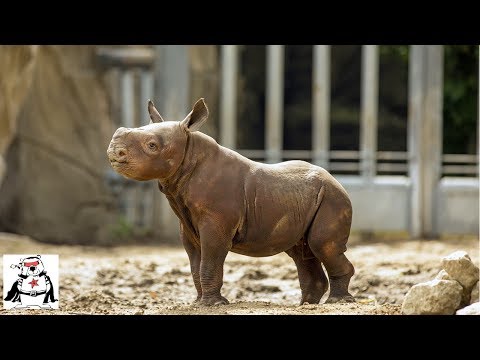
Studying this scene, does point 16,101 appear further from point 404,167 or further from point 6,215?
point 404,167

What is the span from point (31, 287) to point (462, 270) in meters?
3.13

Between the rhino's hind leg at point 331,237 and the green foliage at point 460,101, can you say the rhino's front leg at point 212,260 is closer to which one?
the rhino's hind leg at point 331,237

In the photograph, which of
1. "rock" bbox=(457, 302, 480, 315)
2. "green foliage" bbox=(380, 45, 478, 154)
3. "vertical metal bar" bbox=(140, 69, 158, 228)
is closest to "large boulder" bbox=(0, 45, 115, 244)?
"vertical metal bar" bbox=(140, 69, 158, 228)

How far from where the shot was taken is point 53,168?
17219mm

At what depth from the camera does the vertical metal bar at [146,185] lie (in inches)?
658

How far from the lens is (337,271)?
8.68 m

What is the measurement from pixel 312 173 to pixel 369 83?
6903 mm

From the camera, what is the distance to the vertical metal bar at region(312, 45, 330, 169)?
15.3 meters

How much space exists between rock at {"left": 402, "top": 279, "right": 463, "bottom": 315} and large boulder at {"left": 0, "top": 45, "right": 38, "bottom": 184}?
8.20 metres

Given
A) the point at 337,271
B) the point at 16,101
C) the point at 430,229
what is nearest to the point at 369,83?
the point at 430,229

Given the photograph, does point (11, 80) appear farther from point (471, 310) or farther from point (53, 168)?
point (471, 310)

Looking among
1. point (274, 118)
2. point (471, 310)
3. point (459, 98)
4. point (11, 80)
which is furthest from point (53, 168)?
point (471, 310)

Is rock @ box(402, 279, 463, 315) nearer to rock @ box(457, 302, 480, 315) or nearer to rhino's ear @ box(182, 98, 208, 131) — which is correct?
rock @ box(457, 302, 480, 315)

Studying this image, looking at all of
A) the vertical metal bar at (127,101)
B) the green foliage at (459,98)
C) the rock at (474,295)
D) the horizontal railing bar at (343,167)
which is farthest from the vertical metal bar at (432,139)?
the rock at (474,295)
